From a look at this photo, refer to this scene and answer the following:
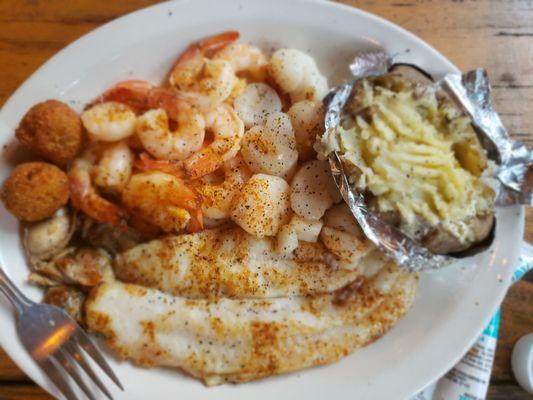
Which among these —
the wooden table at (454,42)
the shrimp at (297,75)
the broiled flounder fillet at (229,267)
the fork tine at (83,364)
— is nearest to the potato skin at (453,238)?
the broiled flounder fillet at (229,267)

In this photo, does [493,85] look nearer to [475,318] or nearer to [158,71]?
[475,318]

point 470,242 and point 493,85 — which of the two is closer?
point 470,242

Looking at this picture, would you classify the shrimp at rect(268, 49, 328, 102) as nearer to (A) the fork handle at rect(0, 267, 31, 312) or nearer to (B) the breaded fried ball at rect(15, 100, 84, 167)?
(B) the breaded fried ball at rect(15, 100, 84, 167)

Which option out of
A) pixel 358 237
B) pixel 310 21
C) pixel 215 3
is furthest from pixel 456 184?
pixel 215 3

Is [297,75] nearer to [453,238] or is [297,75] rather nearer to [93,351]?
[453,238]

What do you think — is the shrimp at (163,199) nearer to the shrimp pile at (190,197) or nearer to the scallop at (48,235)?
the shrimp pile at (190,197)

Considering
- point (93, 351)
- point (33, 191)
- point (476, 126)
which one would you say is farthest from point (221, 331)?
point (476, 126)

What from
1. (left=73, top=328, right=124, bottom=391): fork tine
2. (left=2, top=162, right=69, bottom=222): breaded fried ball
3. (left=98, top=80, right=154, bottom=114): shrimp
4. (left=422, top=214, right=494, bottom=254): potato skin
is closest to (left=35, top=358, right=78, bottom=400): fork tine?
(left=73, top=328, right=124, bottom=391): fork tine
